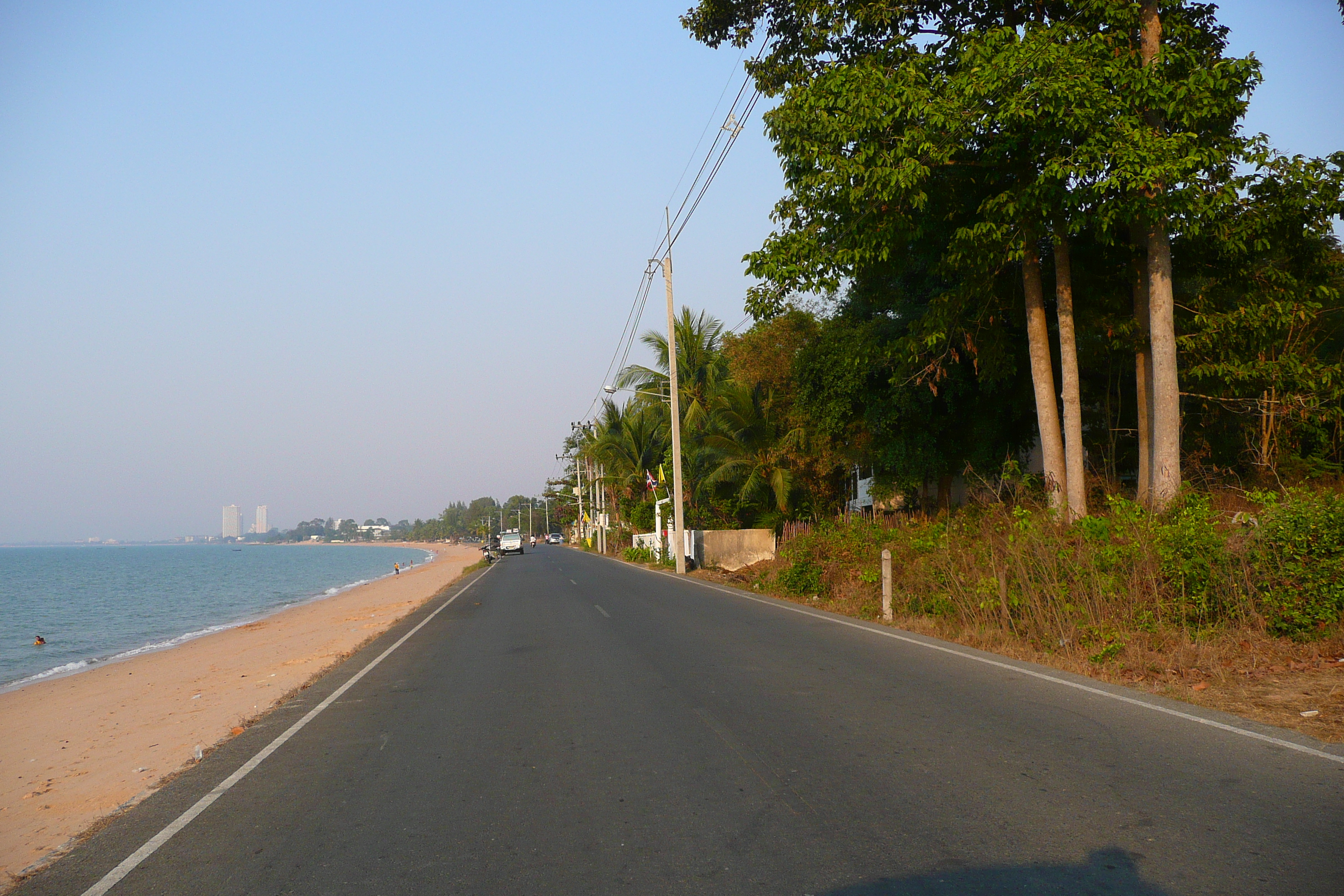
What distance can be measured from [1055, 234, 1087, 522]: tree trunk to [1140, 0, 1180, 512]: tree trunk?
1.33m

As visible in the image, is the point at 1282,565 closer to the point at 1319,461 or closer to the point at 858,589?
the point at 1319,461

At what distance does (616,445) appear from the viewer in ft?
175

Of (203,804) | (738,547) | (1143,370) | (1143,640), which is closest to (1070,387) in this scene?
(1143,370)

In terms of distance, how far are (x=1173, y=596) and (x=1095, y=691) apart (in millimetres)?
2817

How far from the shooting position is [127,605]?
136 ft

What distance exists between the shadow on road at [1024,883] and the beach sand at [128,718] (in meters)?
4.50

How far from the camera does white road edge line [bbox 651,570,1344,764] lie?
5.99 m

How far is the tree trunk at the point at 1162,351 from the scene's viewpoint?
12.8 meters

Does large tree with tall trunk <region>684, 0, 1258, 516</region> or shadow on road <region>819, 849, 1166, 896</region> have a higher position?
large tree with tall trunk <region>684, 0, 1258, 516</region>

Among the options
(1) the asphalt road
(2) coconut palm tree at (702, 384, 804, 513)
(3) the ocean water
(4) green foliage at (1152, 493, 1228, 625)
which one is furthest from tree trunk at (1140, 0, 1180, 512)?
(3) the ocean water

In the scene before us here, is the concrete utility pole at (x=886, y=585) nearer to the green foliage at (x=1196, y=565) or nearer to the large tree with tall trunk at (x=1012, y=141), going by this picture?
the large tree with tall trunk at (x=1012, y=141)

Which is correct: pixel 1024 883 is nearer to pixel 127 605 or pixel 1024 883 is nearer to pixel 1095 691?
pixel 1095 691

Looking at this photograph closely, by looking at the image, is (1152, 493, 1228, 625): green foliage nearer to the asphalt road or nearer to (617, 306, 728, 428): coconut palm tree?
the asphalt road

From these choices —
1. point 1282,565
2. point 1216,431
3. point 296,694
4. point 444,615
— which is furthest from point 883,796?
point 1216,431
